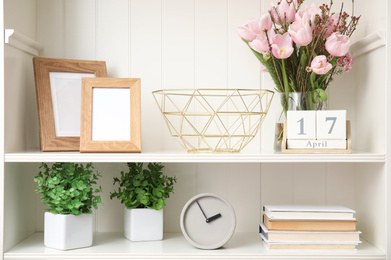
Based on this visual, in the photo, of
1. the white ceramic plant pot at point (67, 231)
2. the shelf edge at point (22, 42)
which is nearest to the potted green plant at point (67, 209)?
the white ceramic plant pot at point (67, 231)

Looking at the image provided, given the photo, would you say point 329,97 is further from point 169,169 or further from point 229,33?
point 169,169

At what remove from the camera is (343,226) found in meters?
1.40

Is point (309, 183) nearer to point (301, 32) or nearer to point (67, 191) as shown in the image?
point (301, 32)

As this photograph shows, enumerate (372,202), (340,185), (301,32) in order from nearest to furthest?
1. (301,32)
2. (372,202)
3. (340,185)

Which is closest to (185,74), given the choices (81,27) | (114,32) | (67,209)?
(114,32)

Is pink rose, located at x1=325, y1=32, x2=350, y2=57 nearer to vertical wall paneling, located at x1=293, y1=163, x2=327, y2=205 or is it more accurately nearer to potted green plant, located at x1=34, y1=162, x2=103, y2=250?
vertical wall paneling, located at x1=293, y1=163, x2=327, y2=205

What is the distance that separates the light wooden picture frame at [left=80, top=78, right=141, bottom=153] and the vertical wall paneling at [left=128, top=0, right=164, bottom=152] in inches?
7.8

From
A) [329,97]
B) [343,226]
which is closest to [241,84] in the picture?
[329,97]

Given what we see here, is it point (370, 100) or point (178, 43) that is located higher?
point (178, 43)

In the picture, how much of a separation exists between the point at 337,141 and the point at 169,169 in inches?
23.3

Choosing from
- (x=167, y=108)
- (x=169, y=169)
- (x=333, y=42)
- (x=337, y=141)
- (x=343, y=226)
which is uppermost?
(x=333, y=42)

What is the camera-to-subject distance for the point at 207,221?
143 cm

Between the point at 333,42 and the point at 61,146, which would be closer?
the point at 333,42

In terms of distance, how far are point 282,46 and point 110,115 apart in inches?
22.3
